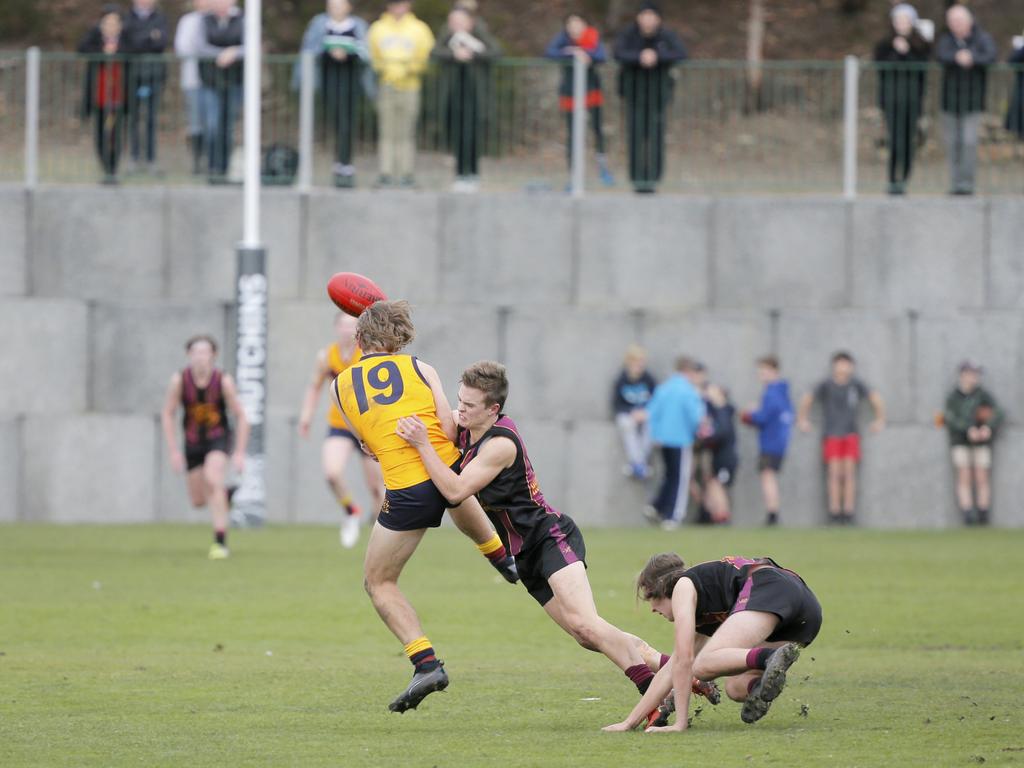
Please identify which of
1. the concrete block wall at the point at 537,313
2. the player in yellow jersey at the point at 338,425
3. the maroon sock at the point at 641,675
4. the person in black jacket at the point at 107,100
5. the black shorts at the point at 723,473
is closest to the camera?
the maroon sock at the point at 641,675

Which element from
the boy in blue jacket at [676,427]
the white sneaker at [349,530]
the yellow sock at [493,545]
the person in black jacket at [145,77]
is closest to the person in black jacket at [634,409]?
the boy in blue jacket at [676,427]

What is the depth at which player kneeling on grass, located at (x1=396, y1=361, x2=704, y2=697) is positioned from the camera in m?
8.62

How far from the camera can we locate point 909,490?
22109mm

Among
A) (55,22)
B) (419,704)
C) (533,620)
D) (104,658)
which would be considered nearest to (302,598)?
(533,620)

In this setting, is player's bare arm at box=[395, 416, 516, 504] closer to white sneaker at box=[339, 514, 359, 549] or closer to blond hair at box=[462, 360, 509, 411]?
blond hair at box=[462, 360, 509, 411]

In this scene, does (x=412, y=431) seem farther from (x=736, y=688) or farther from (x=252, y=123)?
(x=252, y=123)

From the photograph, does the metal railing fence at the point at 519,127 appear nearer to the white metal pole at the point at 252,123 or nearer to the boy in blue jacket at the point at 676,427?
the white metal pole at the point at 252,123

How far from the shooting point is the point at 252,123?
21.2 metres

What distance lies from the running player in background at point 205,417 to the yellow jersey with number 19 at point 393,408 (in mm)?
7059

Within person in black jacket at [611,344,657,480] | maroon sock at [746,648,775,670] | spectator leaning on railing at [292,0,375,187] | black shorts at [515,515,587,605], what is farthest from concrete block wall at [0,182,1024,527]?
maroon sock at [746,648,775,670]

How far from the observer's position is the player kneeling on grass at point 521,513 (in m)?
8.62

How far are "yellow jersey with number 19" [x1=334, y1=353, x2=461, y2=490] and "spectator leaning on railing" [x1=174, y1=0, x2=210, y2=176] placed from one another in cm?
1450

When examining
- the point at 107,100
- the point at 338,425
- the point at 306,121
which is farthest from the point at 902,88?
the point at 107,100

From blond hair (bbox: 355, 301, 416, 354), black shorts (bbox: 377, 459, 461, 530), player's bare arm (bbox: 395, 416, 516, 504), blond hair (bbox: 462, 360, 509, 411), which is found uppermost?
blond hair (bbox: 355, 301, 416, 354)
